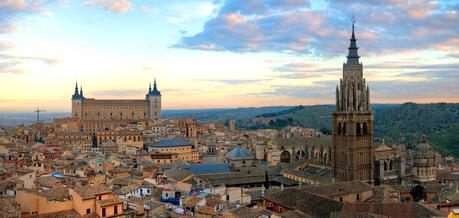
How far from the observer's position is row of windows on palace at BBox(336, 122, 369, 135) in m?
75.2

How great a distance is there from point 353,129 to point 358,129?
46.1 inches

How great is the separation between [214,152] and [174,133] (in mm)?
30367

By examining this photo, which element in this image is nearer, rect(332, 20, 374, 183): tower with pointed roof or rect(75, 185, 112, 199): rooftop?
rect(75, 185, 112, 199): rooftop

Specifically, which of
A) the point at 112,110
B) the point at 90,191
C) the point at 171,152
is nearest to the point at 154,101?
the point at 112,110

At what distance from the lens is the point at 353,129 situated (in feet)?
244

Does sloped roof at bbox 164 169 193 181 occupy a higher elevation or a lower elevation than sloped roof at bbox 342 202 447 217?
lower

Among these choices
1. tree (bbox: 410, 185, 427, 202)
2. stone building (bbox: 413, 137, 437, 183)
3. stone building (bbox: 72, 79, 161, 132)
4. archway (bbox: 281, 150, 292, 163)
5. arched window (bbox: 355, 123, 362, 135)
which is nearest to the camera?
tree (bbox: 410, 185, 427, 202)

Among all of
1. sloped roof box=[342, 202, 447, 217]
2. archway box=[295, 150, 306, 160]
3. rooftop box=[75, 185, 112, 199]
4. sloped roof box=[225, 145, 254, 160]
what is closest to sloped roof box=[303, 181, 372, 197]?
sloped roof box=[342, 202, 447, 217]

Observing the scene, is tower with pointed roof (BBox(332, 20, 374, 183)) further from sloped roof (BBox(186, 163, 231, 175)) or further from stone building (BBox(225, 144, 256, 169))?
stone building (BBox(225, 144, 256, 169))

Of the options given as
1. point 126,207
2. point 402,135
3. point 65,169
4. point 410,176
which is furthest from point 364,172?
point 402,135

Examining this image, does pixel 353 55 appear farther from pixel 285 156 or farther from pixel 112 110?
pixel 112 110

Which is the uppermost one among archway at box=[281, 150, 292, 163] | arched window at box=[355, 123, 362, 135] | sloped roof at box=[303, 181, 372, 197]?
arched window at box=[355, 123, 362, 135]

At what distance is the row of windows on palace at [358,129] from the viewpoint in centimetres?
7517

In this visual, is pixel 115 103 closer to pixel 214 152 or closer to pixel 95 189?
pixel 214 152
